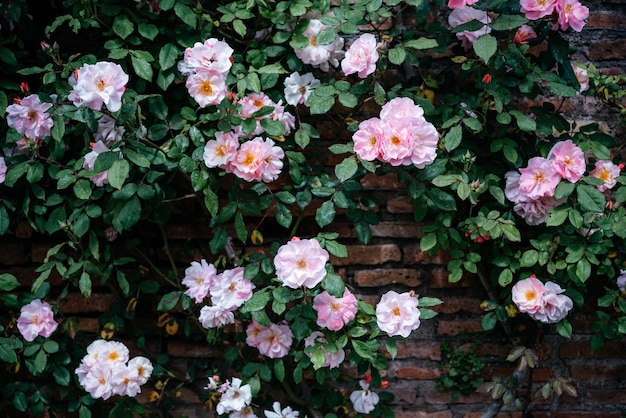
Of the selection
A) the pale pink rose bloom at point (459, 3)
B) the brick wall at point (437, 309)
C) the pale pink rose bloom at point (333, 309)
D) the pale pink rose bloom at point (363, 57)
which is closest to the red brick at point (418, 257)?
the brick wall at point (437, 309)

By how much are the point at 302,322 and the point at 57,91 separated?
3.11ft

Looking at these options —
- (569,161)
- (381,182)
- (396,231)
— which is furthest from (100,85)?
(569,161)

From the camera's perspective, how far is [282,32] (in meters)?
1.99

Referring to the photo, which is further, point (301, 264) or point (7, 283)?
point (7, 283)

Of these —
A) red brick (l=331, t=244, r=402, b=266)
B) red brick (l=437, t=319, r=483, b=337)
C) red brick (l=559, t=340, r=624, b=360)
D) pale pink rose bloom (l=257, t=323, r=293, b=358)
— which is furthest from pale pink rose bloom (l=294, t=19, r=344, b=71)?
red brick (l=559, t=340, r=624, b=360)

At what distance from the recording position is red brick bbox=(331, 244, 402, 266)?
2.15 m

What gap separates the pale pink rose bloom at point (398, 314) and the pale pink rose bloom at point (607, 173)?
67 centimetres

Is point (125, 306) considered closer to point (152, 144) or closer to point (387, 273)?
point (152, 144)

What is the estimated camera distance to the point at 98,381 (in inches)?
75.7

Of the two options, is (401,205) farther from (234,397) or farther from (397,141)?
(234,397)

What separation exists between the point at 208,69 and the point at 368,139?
47 centimetres

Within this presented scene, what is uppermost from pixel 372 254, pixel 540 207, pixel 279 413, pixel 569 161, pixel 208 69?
pixel 208 69

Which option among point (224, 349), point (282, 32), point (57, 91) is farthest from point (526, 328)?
point (57, 91)

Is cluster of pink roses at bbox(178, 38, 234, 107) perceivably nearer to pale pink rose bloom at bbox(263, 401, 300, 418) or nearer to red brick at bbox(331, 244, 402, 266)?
red brick at bbox(331, 244, 402, 266)
